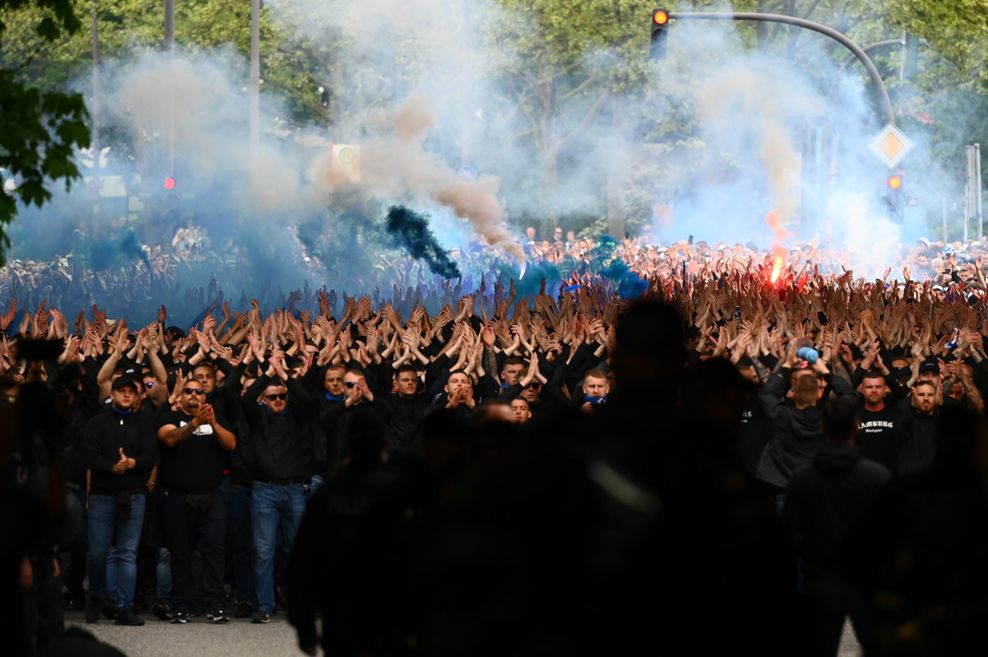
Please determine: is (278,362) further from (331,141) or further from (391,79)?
(391,79)

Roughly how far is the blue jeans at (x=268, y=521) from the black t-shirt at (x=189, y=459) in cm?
28

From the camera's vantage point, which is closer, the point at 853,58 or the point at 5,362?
the point at 5,362

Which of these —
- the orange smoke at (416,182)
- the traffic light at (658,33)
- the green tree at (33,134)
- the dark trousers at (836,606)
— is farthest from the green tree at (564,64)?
the dark trousers at (836,606)

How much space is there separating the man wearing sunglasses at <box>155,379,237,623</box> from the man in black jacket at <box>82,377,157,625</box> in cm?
17

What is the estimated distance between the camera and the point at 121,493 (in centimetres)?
1106

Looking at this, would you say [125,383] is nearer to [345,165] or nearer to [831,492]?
[831,492]

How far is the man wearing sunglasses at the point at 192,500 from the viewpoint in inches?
442

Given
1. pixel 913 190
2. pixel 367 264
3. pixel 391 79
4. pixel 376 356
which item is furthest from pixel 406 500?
pixel 913 190

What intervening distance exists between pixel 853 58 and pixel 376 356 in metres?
40.9

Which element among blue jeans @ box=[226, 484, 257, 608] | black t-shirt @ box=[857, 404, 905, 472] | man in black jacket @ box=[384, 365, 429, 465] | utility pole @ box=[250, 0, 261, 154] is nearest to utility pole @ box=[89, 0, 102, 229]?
utility pole @ box=[250, 0, 261, 154]

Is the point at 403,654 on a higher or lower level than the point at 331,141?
lower

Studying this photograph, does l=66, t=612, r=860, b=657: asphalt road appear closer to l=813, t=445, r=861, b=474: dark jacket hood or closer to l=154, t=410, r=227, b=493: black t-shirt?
l=154, t=410, r=227, b=493: black t-shirt

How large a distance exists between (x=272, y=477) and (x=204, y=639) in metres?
1.13

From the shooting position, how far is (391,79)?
44.9 meters
